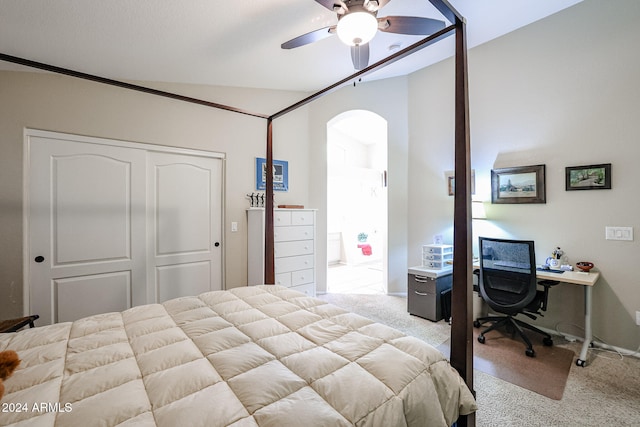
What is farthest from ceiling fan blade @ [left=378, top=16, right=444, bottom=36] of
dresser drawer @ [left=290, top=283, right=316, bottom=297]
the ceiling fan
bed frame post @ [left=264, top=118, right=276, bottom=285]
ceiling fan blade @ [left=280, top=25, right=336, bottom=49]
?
dresser drawer @ [left=290, top=283, right=316, bottom=297]

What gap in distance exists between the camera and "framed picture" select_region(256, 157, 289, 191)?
12.5 feet

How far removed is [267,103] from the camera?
3877mm

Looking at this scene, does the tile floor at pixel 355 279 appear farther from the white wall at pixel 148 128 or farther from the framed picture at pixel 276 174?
the framed picture at pixel 276 174

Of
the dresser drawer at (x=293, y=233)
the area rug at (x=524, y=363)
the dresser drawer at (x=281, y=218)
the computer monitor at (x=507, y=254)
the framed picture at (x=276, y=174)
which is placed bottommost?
the area rug at (x=524, y=363)

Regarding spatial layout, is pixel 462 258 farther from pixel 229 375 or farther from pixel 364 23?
pixel 364 23

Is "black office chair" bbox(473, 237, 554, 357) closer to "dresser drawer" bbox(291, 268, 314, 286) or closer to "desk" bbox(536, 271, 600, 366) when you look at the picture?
"desk" bbox(536, 271, 600, 366)

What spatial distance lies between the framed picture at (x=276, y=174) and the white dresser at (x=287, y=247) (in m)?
0.46

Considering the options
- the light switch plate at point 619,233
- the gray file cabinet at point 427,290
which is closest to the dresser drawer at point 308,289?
the gray file cabinet at point 427,290

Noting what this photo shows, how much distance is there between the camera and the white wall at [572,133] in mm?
2482

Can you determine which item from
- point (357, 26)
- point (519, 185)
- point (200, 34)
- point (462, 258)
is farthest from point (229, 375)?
point (519, 185)

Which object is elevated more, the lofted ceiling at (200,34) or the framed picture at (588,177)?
the lofted ceiling at (200,34)

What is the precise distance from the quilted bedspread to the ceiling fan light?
69.4 inches

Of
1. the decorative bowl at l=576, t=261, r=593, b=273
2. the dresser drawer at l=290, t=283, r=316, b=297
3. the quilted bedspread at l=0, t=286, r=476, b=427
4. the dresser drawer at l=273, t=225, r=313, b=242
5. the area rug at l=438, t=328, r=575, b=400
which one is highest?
the dresser drawer at l=273, t=225, r=313, b=242

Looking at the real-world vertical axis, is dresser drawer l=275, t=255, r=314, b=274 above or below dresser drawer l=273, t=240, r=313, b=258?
below
